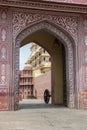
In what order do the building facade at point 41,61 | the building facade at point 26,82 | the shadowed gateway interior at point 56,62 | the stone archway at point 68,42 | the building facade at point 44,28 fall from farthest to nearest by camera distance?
the building facade at point 26,82 < the building facade at point 41,61 < the shadowed gateway interior at point 56,62 < the stone archway at point 68,42 < the building facade at point 44,28

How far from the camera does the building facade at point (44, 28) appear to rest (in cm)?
1142

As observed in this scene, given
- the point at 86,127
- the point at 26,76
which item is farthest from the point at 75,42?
the point at 26,76

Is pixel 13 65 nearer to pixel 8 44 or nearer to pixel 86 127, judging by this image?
pixel 8 44

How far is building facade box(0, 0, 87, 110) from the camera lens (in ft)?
37.5

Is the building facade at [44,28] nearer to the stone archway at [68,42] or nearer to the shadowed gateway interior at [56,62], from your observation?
the stone archway at [68,42]

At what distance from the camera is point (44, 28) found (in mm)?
12461

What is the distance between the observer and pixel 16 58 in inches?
464

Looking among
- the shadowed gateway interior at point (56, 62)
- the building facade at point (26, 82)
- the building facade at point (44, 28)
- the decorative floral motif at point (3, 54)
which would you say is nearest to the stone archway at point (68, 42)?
the building facade at point (44, 28)

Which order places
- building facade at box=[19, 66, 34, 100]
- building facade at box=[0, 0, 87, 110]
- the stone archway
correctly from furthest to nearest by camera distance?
building facade at box=[19, 66, 34, 100], the stone archway, building facade at box=[0, 0, 87, 110]

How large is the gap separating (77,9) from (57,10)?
86cm

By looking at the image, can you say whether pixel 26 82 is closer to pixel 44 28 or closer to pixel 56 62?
pixel 56 62

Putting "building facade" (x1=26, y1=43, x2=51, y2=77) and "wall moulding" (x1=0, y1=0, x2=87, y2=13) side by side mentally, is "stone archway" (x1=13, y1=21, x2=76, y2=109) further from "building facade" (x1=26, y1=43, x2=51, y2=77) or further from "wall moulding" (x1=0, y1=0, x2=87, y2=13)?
"building facade" (x1=26, y1=43, x2=51, y2=77)

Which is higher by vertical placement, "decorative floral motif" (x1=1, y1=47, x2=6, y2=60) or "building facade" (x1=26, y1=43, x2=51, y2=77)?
"building facade" (x1=26, y1=43, x2=51, y2=77)

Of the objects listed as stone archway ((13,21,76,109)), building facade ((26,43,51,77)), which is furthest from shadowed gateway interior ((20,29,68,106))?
building facade ((26,43,51,77))
